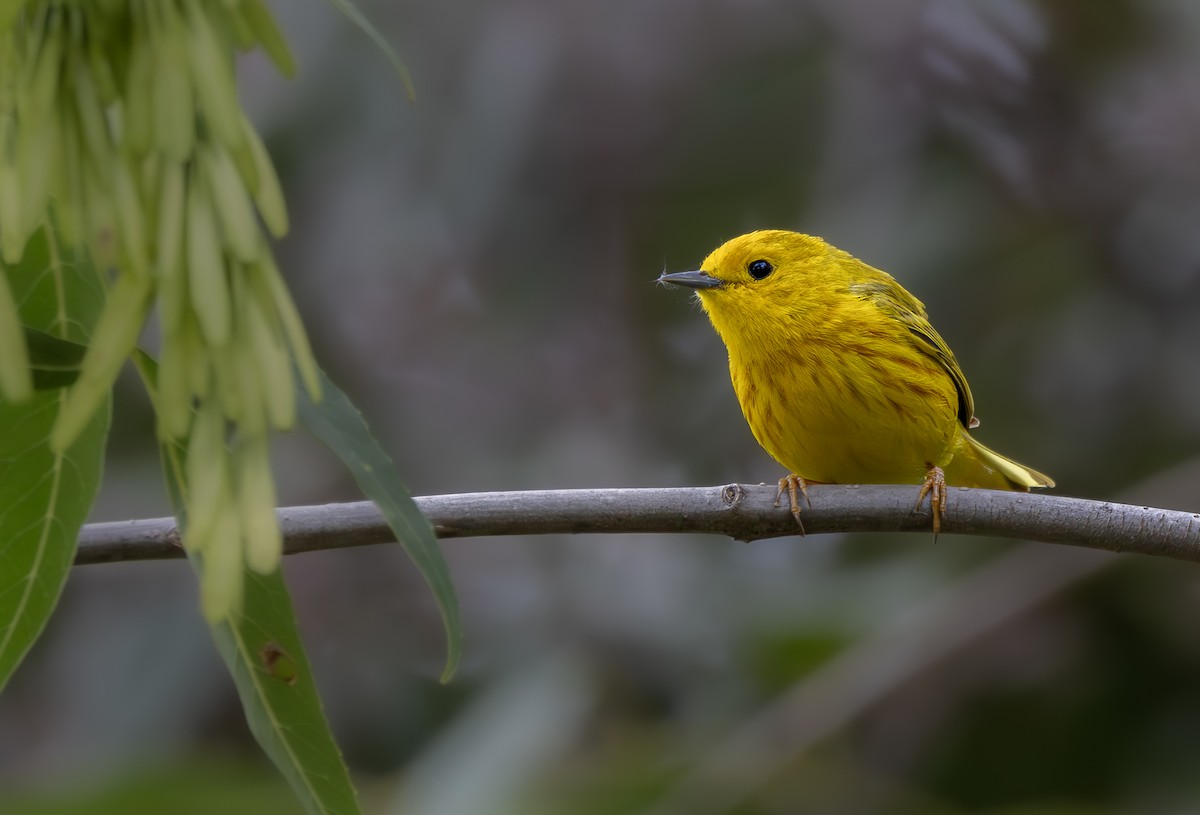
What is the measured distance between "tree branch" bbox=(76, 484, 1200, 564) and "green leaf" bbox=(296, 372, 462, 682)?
0.61 meters

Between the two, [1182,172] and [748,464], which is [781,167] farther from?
[1182,172]

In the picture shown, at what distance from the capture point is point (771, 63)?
21.3 feet

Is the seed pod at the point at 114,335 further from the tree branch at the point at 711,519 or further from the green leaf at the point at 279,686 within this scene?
the tree branch at the point at 711,519

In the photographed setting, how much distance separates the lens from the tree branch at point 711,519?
7.32 ft

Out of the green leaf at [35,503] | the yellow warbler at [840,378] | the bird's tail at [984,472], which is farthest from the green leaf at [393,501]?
the bird's tail at [984,472]

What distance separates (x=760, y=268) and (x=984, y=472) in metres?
1.06

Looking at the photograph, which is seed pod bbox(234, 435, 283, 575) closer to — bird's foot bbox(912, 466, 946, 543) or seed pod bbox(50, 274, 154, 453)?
seed pod bbox(50, 274, 154, 453)

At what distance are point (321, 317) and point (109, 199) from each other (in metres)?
5.28

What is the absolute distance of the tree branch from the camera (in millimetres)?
2232

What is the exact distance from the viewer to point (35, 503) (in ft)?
5.91

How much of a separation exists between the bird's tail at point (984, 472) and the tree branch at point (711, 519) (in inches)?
79.7

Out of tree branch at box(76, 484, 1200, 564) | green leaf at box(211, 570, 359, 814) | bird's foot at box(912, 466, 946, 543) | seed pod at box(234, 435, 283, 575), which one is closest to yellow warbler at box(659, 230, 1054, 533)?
bird's foot at box(912, 466, 946, 543)

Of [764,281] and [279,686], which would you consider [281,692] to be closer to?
[279,686]

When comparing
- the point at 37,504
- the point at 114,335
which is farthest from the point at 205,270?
the point at 37,504
